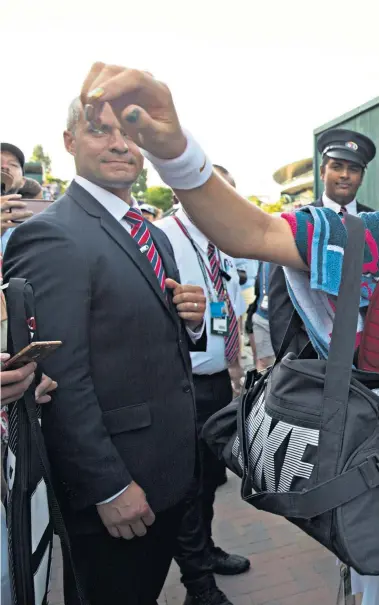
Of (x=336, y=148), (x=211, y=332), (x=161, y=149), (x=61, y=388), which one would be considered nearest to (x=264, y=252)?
(x=161, y=149)

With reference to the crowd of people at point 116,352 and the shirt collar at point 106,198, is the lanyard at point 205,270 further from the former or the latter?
the shirt collar at point 106,198

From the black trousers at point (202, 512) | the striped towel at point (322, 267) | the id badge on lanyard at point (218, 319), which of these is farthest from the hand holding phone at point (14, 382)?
the id badge on lanyard at point (218, 319)

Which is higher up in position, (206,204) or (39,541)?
(206,204)

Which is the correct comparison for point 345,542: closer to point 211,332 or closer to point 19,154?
point 211,332

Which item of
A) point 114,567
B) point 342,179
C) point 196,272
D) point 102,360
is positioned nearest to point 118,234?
point 102,360

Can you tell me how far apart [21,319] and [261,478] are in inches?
23.4

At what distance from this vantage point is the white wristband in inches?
35.1

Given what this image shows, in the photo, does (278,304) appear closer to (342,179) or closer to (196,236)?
(196,236)

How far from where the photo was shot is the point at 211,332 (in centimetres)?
244

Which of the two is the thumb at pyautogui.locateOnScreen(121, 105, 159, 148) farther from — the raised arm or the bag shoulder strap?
the bag shoulder strap

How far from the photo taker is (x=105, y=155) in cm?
149

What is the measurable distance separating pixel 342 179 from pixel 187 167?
8.57 ft

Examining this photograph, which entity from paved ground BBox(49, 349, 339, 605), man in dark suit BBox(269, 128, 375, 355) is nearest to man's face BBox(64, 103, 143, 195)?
paved ground BBox(49, 349, 339, 605)

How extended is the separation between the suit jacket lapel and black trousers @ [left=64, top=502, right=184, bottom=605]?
0.67 metres
